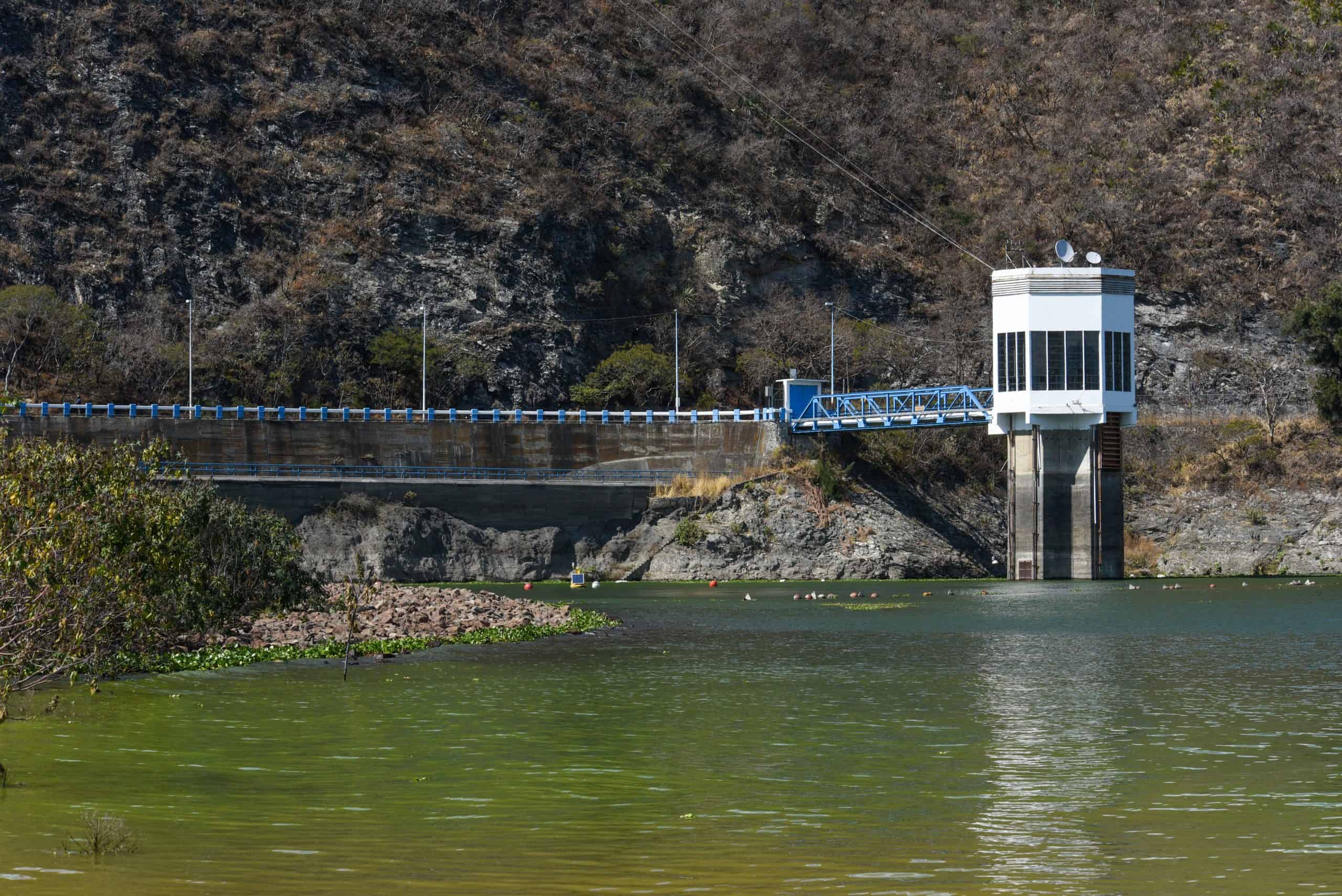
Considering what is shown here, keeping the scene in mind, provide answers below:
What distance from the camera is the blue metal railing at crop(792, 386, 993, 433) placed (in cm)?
8550

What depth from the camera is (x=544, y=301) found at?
107 metres

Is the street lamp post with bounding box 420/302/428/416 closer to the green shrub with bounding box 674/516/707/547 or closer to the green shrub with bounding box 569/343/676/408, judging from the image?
the green shrub with bounding box 569/343/676/408

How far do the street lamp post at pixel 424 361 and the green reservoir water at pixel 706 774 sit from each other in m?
53.0

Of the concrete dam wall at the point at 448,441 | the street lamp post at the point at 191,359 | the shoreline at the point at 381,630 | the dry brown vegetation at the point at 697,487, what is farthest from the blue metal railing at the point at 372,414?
the shoreline at the point at 381,630

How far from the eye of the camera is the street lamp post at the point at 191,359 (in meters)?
91.9

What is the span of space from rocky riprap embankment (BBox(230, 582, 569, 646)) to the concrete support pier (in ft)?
98.9

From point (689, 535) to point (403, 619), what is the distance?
36.5 metres

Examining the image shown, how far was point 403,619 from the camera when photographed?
5019 centimetres

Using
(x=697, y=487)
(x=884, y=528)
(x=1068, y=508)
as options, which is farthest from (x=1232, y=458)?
(x=697, y=487)

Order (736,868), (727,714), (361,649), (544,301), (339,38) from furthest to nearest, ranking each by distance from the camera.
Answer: (339,38)
(544,301)
(361,649)
(727,714)
(736,868)

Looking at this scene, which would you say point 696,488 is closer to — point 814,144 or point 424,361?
point 424,361

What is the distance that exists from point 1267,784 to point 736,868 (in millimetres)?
9012

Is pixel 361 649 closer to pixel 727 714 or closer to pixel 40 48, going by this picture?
pixel 727 714

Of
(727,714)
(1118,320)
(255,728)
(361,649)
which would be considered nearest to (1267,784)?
(727,714)
